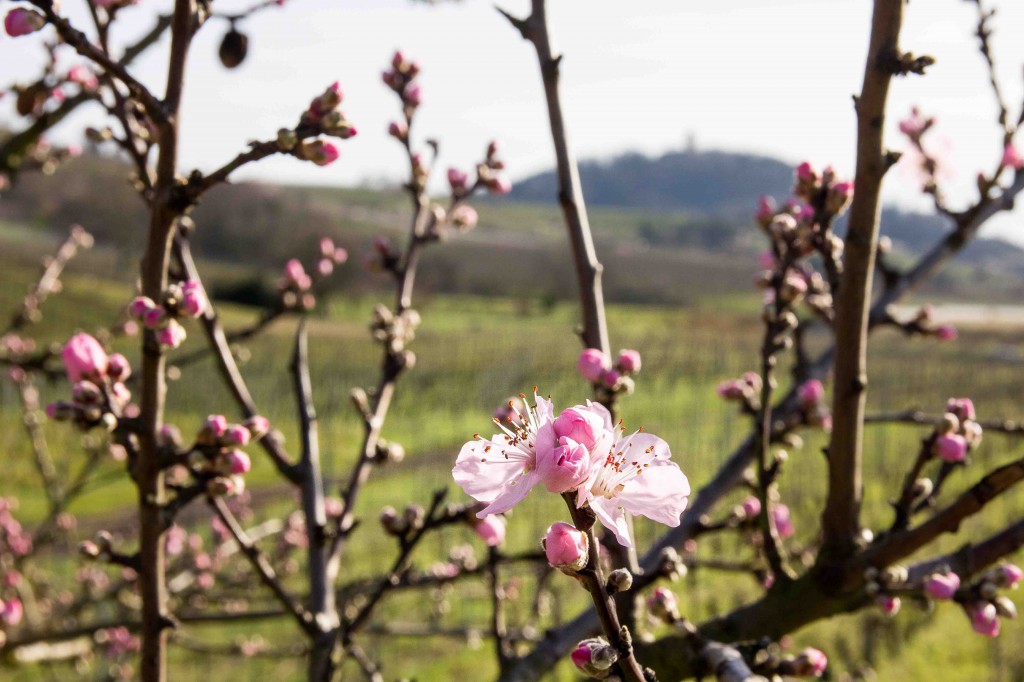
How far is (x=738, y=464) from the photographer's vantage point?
1727 mm

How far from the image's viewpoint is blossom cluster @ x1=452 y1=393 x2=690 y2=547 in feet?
2.51

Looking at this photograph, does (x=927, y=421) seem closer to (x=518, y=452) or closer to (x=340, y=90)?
(x=518, y=452)

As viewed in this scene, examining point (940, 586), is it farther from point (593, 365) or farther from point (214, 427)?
point (214, 427)

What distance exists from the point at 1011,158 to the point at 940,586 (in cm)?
127

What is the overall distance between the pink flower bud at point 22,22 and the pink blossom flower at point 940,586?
1.47 m

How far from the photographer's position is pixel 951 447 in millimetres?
1407

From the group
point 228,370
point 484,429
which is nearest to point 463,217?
point 228,370

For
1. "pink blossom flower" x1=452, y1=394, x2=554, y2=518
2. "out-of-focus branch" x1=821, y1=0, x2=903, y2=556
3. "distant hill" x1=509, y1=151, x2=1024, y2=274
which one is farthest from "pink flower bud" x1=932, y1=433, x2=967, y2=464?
"distant hill" x1=509, y1=151, x2=1024, y2=274

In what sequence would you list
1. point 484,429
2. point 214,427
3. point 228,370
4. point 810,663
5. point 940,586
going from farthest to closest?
1. point 484,429
2. point 228,370
3. point 214,427
4. point 940,586
5. point 810,663

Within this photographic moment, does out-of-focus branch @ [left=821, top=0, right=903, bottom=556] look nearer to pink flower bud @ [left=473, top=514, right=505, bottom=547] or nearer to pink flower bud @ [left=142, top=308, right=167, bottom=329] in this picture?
pink flower bud @ [left=473, top=514, right=505, bottom=547]

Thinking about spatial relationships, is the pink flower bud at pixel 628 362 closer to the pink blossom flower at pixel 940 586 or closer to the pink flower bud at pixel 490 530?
the pink flower bud at pixel 490 530

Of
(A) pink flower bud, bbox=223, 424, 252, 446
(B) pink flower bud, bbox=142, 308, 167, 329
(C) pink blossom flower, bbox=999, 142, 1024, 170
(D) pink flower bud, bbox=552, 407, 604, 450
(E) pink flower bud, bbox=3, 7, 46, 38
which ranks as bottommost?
(A) pink flower bud, bbox=223, 424, 252, 446

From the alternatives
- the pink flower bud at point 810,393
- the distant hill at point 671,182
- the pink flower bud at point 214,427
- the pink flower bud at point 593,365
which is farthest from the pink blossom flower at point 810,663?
the distant hill at point 671,182

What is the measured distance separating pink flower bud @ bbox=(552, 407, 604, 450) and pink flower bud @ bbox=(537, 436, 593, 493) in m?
0.02
